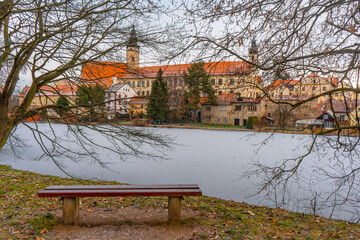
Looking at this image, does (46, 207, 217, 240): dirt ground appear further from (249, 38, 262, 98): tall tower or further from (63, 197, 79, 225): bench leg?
(249, 38, 262, 98): tall tower

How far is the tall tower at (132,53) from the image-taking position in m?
5.16

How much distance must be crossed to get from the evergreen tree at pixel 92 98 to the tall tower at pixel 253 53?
9.98ft

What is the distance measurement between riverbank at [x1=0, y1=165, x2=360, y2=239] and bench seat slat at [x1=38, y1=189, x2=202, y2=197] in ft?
1.45

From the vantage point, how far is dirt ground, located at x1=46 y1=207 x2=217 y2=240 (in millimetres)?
3291

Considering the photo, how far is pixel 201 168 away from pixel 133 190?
9.41 metres

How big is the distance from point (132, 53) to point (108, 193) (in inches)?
119

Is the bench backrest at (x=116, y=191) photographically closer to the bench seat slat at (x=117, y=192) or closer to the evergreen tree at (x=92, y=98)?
the bench seat slat at (x=117, y=192)

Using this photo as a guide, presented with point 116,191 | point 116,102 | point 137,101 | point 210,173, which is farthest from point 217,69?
point 210,173

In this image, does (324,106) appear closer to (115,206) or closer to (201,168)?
(115,206)

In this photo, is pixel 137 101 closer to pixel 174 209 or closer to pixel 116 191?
pixel 116 191

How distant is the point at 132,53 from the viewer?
544cm

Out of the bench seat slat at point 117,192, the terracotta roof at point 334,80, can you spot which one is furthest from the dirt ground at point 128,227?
the terracotta roof at point 334,80

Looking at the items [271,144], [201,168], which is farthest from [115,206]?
[271,144]

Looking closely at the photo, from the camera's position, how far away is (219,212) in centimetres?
454
